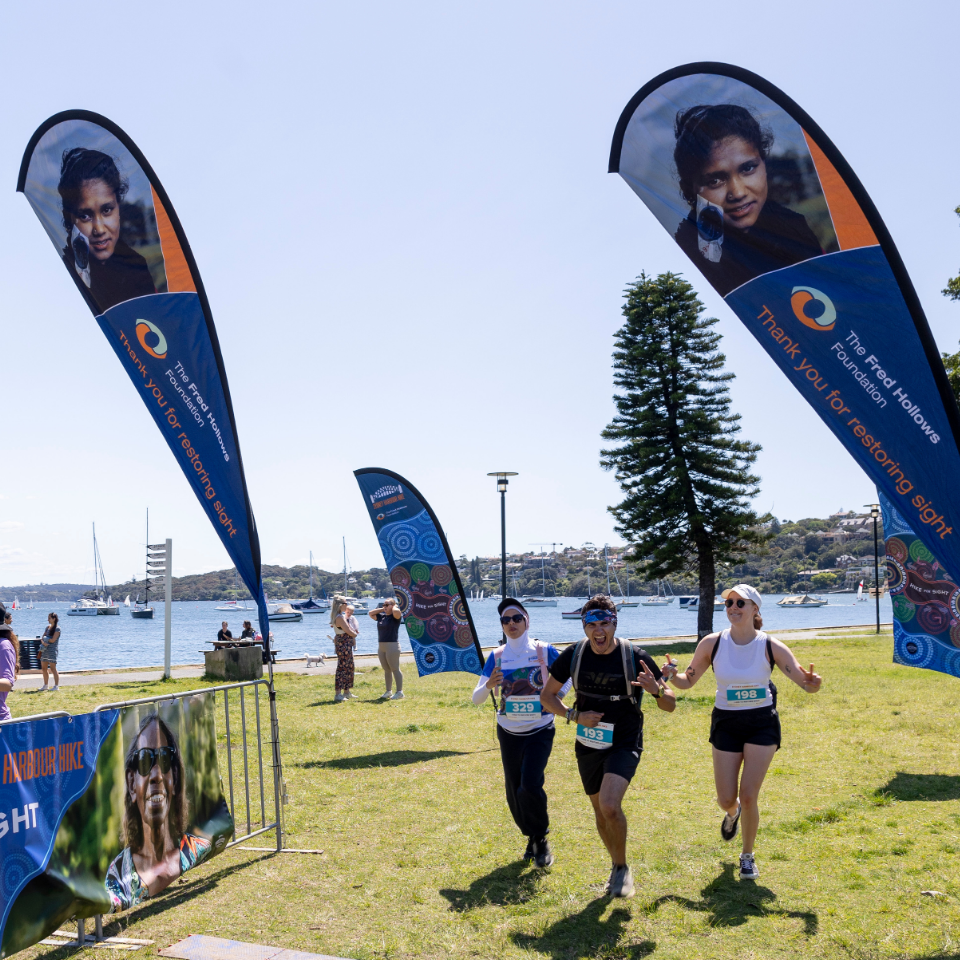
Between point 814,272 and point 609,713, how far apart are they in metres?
2.66

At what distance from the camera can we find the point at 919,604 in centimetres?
992

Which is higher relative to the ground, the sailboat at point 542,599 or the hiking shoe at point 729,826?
the hiking shoe at point 729,826

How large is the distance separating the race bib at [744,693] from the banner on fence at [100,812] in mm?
3260

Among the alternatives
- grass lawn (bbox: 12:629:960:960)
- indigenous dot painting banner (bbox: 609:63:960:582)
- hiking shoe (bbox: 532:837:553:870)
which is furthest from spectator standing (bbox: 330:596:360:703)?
indigenous dot painting banner (bbox: 609:63:960:582)

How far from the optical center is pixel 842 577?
166 meters

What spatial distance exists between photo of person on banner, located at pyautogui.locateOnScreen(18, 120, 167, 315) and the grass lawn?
4.05 m

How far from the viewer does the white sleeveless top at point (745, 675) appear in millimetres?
5551

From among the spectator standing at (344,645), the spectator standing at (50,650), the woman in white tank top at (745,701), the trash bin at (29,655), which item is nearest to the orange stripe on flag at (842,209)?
the woman in white tank top at (745,701)

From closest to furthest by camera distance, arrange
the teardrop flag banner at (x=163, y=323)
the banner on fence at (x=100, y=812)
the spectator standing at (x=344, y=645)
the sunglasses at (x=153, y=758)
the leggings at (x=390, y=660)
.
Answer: the banner on fence at (x=100, y=812), the sunglasses at (x=153, y=758), the teardrop flag banner at (x=163, y=323), the spectator standing at (x=344, y=645), the leggings at (x=390, y=660)

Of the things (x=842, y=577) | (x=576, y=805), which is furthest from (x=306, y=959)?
(x=842, y=577)

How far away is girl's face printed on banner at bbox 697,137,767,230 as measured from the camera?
176 inches

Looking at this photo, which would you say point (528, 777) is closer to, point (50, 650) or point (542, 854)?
point (542, 854)

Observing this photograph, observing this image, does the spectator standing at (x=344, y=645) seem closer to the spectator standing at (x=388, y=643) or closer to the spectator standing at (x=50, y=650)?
the spectator standing at (x=388, y=643)

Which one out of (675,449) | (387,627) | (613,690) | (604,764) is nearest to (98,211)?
(613,690)
